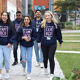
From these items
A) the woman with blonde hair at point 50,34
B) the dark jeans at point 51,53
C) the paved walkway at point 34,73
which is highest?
the woman with blonde hair at point 50,34

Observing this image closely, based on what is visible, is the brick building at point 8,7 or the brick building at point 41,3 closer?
the brick building at point 8,7

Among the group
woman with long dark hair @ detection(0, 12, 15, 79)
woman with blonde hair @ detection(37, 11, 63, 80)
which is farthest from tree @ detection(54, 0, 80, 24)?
woman with long dark hair @ detection(0, 12, 15, 79)

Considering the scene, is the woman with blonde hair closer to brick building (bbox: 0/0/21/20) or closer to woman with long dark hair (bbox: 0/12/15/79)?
woman with long dark hair (bbox: 0/12/15/79)

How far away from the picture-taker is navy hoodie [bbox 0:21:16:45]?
7.35 meters

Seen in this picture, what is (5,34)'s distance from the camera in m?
7.37

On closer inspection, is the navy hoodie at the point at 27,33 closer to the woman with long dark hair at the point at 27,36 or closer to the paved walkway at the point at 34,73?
the woman with long dark hair at the point at 27,36

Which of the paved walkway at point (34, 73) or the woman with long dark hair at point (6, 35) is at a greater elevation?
the woman with long dark hair at point (6, 35)

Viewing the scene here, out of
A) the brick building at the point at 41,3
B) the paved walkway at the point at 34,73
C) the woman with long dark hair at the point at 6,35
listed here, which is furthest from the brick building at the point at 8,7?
the brick building at the point at 41,3

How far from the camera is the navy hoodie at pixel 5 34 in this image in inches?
289

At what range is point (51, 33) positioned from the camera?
7.60 meters

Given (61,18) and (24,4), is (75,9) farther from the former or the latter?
(24,4)

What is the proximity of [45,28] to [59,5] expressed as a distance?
5391 cm

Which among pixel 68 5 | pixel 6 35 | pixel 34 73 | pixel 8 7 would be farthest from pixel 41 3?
pixel 6 35

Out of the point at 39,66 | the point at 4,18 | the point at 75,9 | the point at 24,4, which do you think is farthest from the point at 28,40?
the point at 24,4
